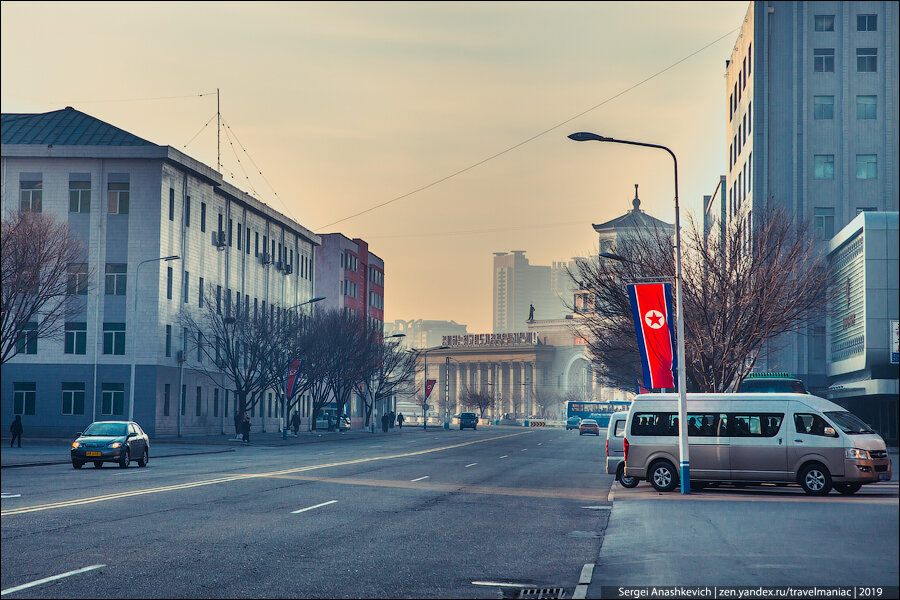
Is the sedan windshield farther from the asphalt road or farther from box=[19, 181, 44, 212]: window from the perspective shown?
box=[19, 181, 44, 212]: window

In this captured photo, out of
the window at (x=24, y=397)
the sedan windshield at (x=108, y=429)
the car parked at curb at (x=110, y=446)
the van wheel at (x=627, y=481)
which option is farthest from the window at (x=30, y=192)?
the van wheel at (x=627, y=481)

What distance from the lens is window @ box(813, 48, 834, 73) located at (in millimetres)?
64562

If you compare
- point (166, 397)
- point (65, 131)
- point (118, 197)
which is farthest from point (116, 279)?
point (65, 131)

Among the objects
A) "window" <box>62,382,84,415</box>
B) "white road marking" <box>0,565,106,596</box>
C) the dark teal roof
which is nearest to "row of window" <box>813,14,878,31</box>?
the dark teal roof

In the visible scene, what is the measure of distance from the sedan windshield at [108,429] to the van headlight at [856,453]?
22.7 meters

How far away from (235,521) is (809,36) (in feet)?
195

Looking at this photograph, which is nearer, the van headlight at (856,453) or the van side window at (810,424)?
the van headlight at (856,453)

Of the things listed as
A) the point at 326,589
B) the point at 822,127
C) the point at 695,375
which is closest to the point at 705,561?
the point at 326,589

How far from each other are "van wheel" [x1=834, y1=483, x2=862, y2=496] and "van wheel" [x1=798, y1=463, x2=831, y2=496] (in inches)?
13.6

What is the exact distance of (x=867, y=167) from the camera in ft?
207

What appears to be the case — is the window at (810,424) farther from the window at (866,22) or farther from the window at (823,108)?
the window at (866,22)

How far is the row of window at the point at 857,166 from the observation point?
62969mm

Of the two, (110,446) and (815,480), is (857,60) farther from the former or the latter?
(110,446)

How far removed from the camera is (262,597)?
9688 mm
